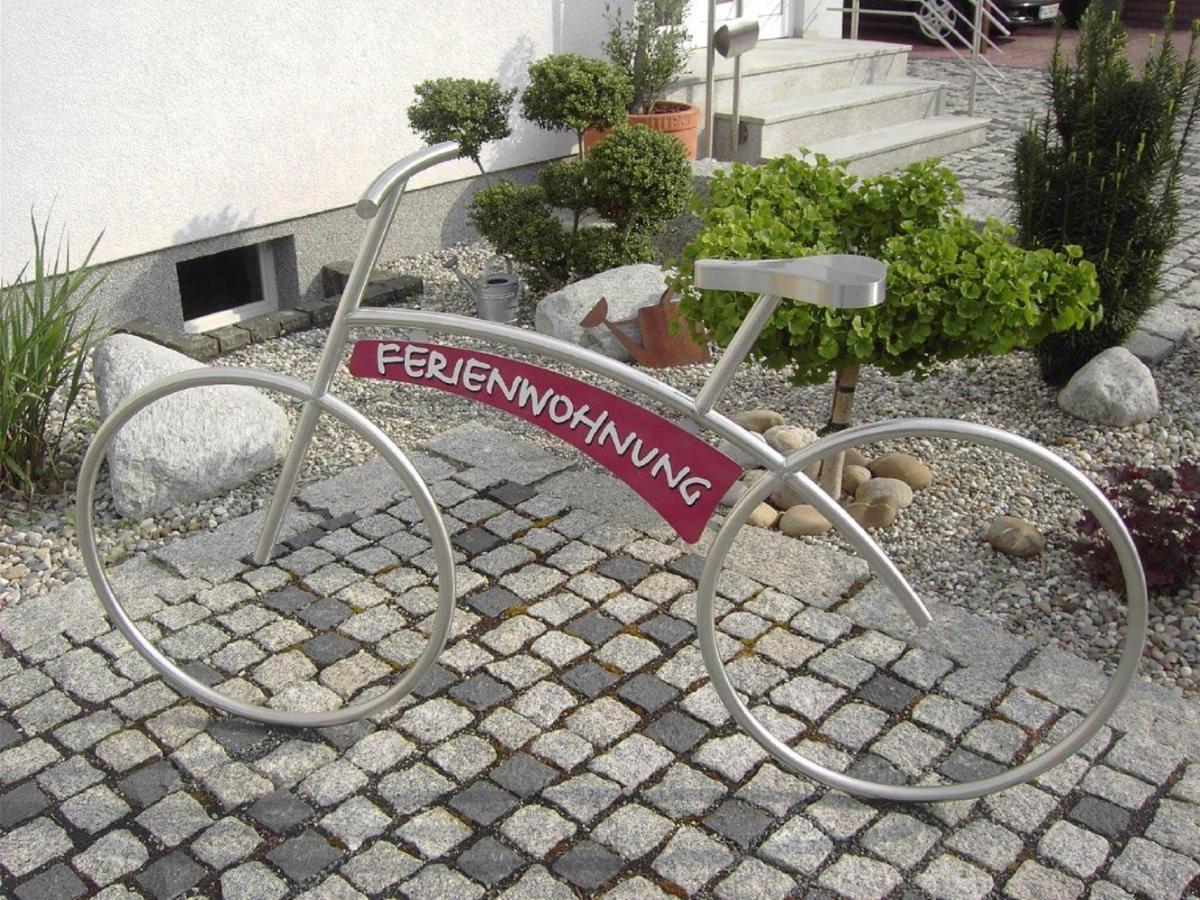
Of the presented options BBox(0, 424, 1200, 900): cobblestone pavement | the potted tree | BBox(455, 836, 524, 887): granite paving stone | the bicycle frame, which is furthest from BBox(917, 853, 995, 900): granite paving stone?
the potted tree

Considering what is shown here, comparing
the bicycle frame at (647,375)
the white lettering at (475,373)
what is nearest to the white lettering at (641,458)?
the bicycle frame at (647,375)

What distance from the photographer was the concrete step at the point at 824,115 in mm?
8258

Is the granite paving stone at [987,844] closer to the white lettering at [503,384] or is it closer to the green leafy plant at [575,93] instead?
the white lettering at [503,384]

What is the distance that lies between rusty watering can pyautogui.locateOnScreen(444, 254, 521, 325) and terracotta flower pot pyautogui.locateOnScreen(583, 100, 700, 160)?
4.45 ft

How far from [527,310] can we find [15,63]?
2572mm

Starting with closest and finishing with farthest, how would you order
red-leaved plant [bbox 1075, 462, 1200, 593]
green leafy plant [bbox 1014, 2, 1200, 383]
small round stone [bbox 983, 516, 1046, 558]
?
red-leaved plant [bbox 1075, 462, 1200, 593]
small round stone [bbox 983, 516, 1046, 558]
green leafy plant [bbox 1014, 2, 1200, 383]

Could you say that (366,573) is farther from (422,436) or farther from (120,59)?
(120,59)

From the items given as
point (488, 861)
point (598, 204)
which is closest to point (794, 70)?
point (598, 204)

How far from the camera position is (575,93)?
649 cm

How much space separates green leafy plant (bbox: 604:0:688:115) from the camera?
7.41 meters

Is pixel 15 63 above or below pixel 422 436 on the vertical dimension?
above

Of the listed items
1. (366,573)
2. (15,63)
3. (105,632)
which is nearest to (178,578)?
(105,632)

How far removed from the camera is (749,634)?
3.71 meters

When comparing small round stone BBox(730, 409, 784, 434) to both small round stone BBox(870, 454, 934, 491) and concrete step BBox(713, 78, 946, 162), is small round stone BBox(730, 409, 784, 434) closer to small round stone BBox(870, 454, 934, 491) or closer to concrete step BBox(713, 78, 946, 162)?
small round stone BBox(870, 454, 934, 491)
